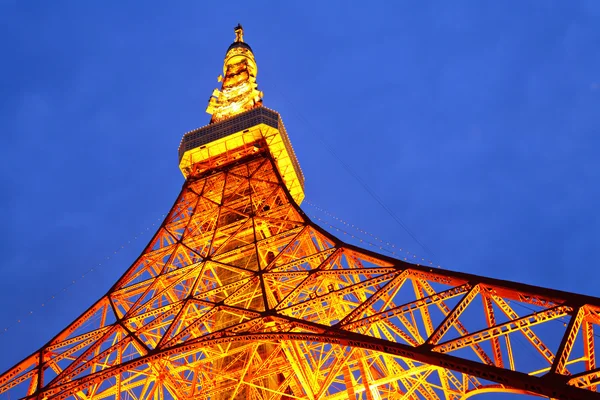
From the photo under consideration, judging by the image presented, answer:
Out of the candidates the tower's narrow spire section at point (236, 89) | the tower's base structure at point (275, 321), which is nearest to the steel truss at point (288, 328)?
the tower's base structure at point (275, 321)

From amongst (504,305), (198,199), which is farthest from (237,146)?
(504,305)

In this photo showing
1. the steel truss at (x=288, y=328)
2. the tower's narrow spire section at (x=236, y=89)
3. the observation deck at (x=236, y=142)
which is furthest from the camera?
the tower's narrow spire section at (x=236, y=89)

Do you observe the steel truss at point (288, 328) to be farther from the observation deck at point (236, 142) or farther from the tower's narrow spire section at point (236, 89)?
the tower's narrow spire section at point (236, 89)

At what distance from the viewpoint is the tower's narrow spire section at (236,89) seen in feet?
105

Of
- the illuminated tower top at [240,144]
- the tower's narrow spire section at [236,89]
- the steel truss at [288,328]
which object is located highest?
the tower's narrow spire section at [236,89]

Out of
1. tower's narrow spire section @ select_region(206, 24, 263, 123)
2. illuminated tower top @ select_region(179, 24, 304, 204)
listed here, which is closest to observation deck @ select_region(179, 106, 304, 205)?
illuminated tower top @ select_region(179, 24, 304, 204)

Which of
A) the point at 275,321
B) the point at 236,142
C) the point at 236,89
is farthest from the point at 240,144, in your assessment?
the point at 275,321

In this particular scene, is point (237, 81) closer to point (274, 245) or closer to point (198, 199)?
point (198, 199)

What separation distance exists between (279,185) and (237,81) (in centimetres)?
1382

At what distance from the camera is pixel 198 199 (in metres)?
24.0

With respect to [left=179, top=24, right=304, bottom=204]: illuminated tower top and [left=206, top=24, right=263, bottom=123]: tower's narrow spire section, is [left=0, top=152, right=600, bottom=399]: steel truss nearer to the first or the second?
[left=179, top=24, right=304, bottom=204]: illuminated tower top

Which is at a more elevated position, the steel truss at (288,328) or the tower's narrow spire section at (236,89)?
the tower's narrow spire section at (236,89)

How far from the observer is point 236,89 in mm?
33812

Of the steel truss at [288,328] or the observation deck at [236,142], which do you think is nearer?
the steel truss at [288,328]
